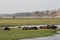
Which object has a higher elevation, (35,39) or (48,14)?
(35,39)

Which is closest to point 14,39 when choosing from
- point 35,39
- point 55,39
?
point 35,39

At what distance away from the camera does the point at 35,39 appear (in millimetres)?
13633

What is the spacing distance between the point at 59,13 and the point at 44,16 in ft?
10.2

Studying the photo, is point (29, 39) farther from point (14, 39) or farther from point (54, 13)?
point (54, 13)

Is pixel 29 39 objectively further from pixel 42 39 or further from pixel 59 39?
→ pixel 59 39

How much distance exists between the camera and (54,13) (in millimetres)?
41375

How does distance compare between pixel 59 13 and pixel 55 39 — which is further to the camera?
pixel 59 13

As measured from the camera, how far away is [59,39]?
44.4 ft

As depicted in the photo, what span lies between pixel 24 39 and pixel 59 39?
2.19 meters

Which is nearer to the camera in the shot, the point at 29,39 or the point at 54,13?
the point at 29,39

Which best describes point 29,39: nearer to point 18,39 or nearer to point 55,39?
point 18,39

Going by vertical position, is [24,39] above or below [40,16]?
above

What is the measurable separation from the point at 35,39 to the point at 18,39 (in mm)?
1067

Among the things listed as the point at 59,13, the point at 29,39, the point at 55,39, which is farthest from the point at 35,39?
the point at 59,13
